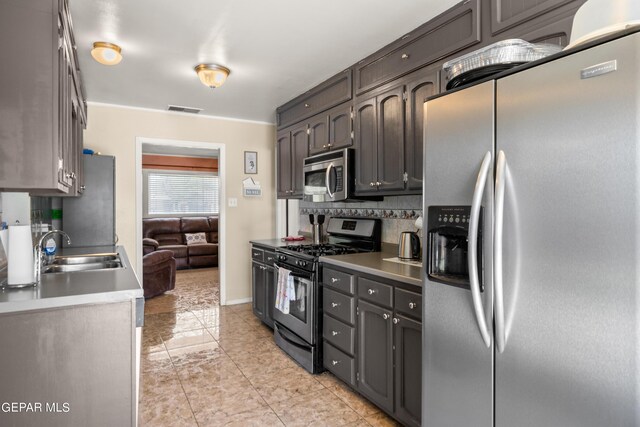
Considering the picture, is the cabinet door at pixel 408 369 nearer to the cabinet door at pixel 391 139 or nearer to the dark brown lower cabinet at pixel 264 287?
the cabinet door at pixel 391 139

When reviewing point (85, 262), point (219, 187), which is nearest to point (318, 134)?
point (219, 187)

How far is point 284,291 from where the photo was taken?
10.4 ft

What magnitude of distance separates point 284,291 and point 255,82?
76.3 inches

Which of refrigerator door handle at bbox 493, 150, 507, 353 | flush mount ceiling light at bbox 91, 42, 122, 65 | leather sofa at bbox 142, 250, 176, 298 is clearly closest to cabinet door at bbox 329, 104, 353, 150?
flush mount ceiling light at bbox 91, 42, 122, 65

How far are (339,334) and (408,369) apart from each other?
0.69m

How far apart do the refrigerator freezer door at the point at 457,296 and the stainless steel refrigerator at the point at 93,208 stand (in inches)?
138

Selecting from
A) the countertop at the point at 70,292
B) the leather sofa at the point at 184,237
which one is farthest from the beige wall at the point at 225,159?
the leather sofa at the point at 184,237

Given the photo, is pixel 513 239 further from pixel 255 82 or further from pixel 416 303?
pixel 255 82

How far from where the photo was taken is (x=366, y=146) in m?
2.91

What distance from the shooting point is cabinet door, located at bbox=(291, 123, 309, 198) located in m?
3.86

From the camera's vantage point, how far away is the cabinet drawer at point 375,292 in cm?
214

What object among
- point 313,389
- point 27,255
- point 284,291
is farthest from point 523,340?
point 284,291

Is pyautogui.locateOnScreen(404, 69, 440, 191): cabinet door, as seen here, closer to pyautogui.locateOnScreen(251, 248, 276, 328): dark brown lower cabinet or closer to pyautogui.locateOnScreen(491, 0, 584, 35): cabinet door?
pyautogui.locateOnScreen(491, 0, 584, 35): cabinet door

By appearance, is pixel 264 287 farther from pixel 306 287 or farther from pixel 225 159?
pixel 225 159
